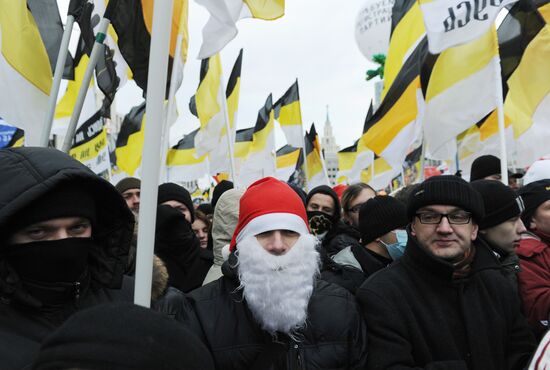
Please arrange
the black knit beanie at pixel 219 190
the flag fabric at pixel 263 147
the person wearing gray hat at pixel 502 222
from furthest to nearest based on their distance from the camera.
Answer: the flag fabric at pixel 263 147
the black knit beanie at pixel 219 190
the person wearing gray hat at pixel 502 222

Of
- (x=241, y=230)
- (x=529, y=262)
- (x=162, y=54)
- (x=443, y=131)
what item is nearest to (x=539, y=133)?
(x=443, y=131)

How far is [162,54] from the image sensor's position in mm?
1827

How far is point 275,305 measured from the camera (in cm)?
222

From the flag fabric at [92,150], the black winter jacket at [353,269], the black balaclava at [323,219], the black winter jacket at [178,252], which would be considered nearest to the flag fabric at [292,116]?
the flag fabric at [92,150]

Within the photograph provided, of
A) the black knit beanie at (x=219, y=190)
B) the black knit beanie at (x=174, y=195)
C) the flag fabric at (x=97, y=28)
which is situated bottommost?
the black knit beanie at (x=174, y=195)

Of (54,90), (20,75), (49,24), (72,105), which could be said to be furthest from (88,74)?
(72,105)

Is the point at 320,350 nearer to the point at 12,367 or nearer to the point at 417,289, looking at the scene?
the point at 417,289

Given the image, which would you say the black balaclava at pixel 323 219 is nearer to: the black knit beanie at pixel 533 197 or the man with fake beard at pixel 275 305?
the black knit beanie at pixel 533 197

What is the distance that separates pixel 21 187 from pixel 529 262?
2.56 m

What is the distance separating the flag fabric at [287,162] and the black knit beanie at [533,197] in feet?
30.1

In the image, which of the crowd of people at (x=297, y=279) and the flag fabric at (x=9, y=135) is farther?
the flag fabric at (x=9, y=135)

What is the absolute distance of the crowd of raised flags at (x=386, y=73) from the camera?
152 inches

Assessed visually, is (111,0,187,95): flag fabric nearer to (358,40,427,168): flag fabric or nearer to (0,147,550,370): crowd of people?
(0,147,550,370): crowd of people

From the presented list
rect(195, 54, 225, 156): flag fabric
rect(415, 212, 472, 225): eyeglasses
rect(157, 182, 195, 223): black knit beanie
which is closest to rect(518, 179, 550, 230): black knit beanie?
rect(415, 212, 472, 225): eyeglasses
